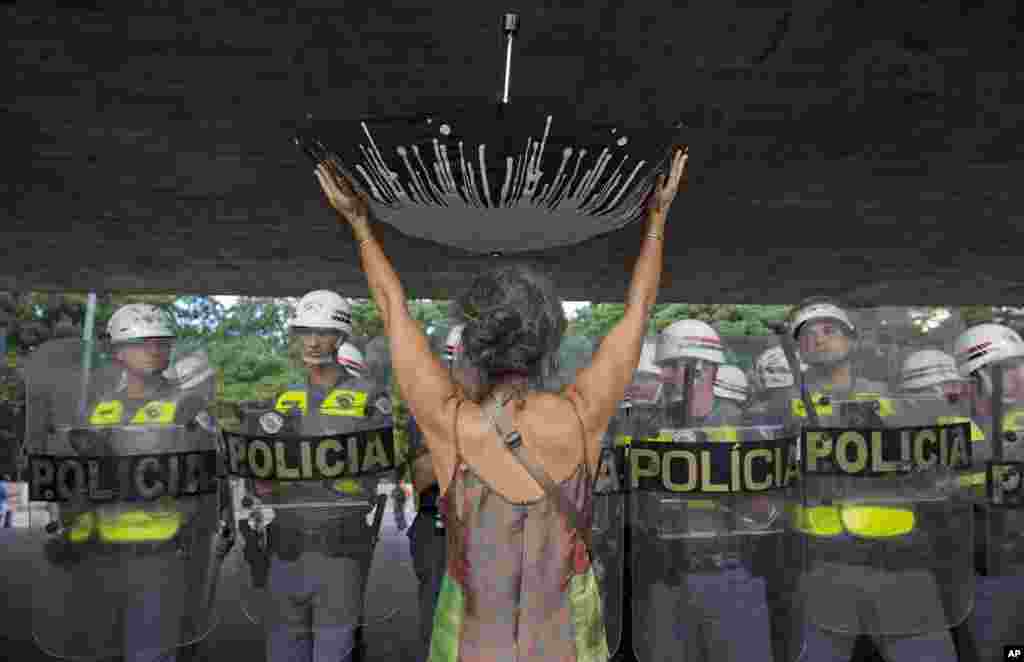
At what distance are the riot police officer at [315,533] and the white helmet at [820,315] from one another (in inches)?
92.5

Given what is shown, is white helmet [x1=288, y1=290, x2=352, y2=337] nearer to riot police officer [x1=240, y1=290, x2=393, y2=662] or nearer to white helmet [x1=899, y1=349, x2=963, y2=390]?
riot police officer [x1=240, y1=290, x2=393, y2=662]

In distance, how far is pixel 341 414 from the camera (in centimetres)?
453

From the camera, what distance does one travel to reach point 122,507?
4414mm

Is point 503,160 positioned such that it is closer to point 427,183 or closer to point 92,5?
point 427,183

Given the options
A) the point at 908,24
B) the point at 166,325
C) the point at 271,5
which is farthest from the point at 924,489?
the point at 166,325

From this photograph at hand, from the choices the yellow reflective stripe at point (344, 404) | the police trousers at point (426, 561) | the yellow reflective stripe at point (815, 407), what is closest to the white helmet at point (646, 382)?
the yellow reflective stripe at point (815, 407)

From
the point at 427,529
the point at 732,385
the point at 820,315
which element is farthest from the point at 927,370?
the point at 427,529

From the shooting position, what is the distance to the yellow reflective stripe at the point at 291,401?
4559 mm

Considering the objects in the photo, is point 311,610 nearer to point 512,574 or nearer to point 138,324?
point 138,324

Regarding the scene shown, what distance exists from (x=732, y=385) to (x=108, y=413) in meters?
3.24

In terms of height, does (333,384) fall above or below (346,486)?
above

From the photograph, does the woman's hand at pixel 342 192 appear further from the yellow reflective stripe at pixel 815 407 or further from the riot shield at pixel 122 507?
the yellow reflective stripe at pixel 815 407

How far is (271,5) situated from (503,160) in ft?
4.05

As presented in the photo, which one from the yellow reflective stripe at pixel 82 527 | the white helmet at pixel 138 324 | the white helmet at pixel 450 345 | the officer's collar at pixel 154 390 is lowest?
the yellow reflective stripe at pixel 82 527
